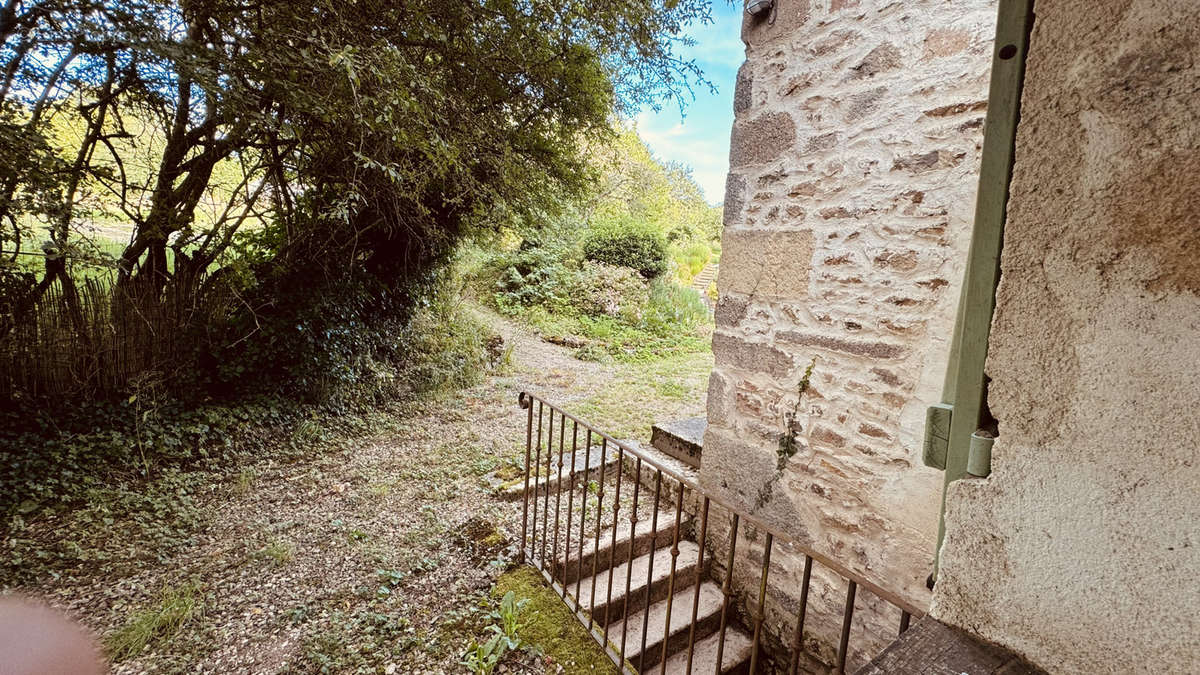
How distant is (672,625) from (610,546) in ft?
1.92

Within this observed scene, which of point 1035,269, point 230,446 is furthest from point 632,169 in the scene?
point 1035,269

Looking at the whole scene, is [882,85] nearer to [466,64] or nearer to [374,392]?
[466,64]

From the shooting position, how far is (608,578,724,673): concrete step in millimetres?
2643

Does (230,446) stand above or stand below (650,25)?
below

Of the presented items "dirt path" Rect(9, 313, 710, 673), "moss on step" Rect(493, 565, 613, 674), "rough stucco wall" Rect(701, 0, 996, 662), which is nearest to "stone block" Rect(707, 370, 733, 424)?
"rough stucco wall" Rect(701, 0, 996, 662)

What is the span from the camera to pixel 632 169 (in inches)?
528

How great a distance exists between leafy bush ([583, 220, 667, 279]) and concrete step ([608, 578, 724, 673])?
897 centimetres

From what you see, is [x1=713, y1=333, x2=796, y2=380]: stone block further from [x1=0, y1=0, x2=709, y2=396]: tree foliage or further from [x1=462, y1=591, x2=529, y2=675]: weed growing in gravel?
[x1=0, y1=0, x2=709, y2=396]: tree foliage

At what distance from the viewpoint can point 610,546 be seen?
3.13m

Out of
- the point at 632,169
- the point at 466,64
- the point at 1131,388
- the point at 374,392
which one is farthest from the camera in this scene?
the point at 632,169

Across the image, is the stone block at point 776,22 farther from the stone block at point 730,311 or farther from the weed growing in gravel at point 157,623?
the weed growing in gravel at point 157,623

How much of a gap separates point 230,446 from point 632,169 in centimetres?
1147

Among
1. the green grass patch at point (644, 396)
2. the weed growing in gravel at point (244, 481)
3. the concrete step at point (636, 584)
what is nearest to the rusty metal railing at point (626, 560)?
the concrete step at point (636, 584)

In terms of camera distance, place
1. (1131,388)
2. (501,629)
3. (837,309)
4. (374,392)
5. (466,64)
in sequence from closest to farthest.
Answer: (1131,388), (837,309), (501,629), (466,64), (374,392)
